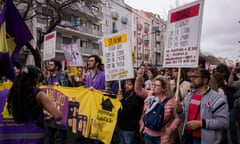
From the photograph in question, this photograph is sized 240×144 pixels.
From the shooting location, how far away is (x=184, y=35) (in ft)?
12.6

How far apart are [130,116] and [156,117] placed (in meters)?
0.93

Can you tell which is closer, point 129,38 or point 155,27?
point 129,38

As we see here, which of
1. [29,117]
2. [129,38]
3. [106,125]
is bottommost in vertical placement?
[106,125]

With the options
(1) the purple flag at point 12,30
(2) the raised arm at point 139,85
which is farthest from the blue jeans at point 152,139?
(1) the purple flag at point 12,30

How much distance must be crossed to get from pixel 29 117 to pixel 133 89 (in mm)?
2164

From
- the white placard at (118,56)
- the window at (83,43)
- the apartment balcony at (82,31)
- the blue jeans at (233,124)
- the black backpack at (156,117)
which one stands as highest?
the apartment balcony at (82,31)

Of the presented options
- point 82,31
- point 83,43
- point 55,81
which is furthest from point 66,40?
point 55,81

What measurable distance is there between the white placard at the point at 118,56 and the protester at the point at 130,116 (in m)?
0.27

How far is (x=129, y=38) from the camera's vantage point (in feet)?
16.4

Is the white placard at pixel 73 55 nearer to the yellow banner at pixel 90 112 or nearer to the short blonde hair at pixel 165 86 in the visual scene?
the yellow banner at pixel 90 112

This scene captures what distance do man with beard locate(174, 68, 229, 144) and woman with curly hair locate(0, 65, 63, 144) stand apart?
168 cm

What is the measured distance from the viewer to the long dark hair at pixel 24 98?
290 centimetres

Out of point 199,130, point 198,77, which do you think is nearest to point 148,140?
point 199,130

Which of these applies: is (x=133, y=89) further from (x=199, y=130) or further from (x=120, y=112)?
(x=199, y=130)
